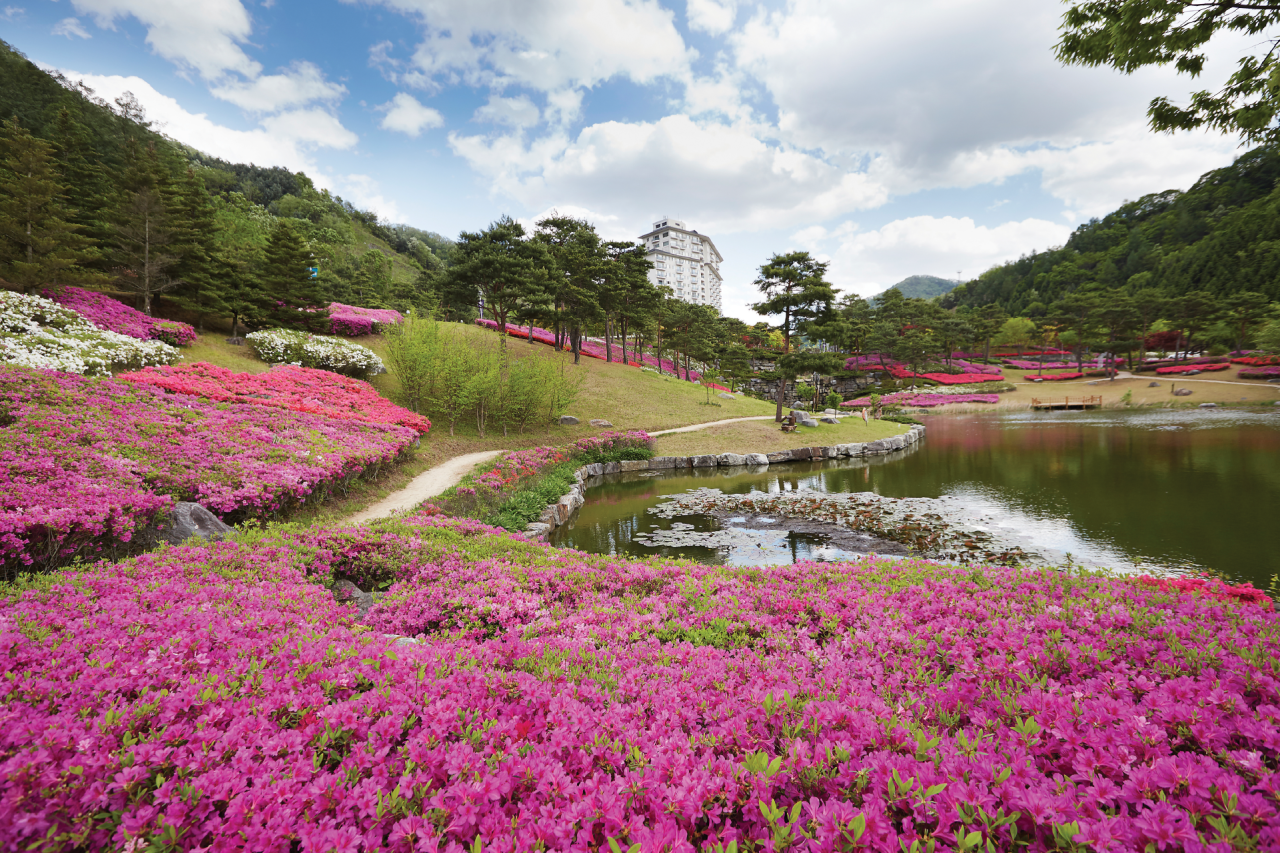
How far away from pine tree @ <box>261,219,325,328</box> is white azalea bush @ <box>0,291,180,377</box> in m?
8.08

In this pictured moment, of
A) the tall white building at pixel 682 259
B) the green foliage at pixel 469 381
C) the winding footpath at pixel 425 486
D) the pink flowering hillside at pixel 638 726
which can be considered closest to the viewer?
the pink flowering hillside at pixel 638 726

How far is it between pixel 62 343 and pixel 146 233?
9.63 m

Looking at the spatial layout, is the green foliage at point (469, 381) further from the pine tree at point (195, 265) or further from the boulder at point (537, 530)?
the boulder at point (537, 530)

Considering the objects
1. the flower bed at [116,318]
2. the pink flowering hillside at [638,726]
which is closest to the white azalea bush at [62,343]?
the flower bed at [116,318]

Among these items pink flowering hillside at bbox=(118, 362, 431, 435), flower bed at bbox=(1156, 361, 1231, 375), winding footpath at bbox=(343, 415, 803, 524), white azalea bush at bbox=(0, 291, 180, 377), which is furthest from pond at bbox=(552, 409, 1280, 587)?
flower bed at bbox=(1156, 361, 1231, 375)

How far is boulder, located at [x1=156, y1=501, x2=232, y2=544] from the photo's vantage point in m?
6.08

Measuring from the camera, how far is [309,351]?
1973 cm

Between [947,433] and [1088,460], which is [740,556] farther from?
[947,433]

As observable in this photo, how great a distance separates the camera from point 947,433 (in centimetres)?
2639

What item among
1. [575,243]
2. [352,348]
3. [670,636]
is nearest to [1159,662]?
[670,636]

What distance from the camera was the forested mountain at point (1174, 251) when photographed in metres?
51.3

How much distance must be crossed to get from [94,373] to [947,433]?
3476cm

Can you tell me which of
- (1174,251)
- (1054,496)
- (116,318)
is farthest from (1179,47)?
(1174,251)

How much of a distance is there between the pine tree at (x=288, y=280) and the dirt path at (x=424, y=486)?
1411 cm
